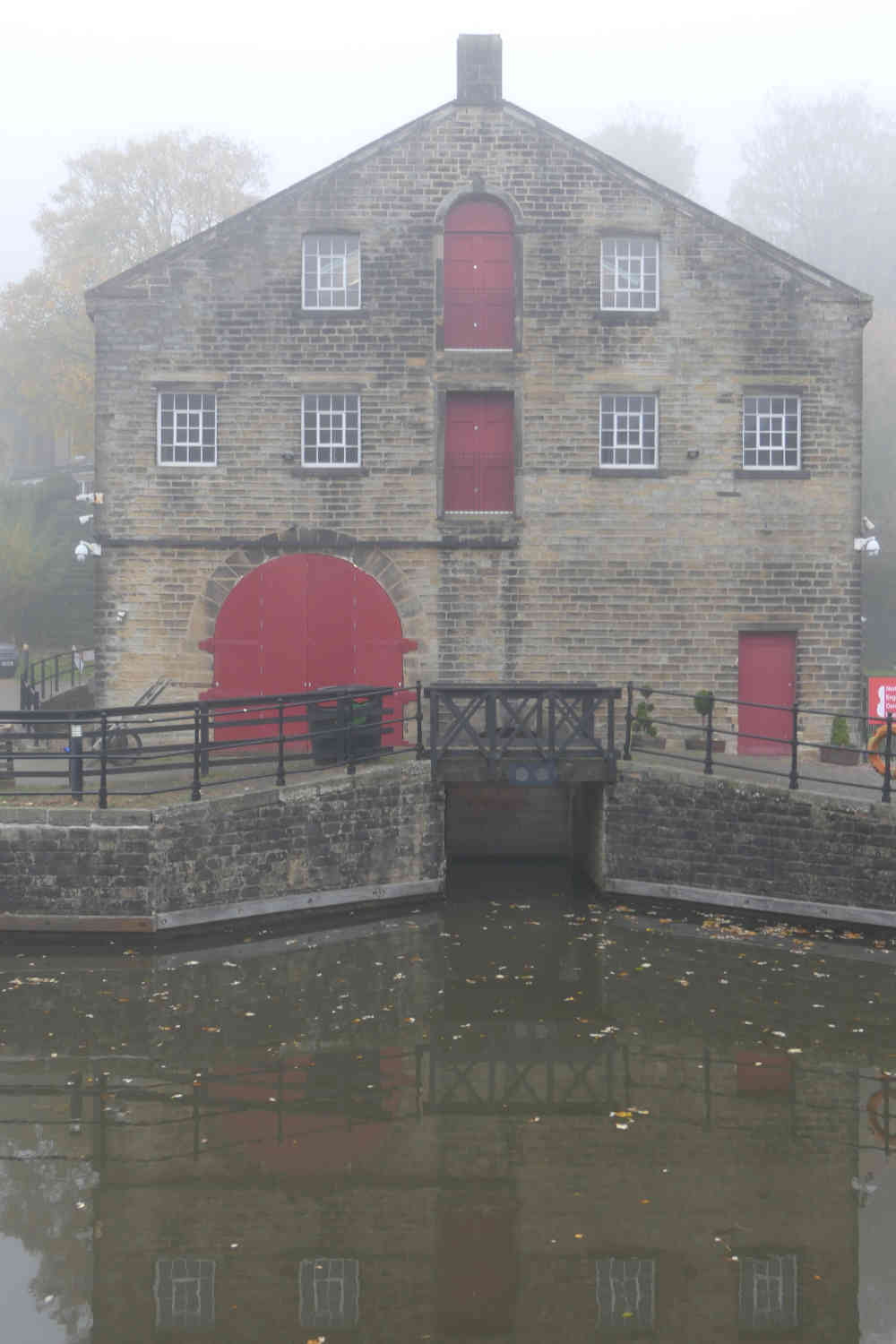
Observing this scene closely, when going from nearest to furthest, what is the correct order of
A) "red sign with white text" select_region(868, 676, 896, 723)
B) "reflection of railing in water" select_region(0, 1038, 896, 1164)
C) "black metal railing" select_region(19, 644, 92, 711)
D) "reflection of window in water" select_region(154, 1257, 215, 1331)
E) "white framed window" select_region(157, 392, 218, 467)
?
"reflection of window in water" select_region(154, 1257, 215, 1331)
"reflection of railing in water" select_region(0, 1038, 896, 1164)
"white framed window" select_region(157, 392, 218, 467)
"red sign with white text" select_region(868, 676, 896, 723)
"black metal railing" select_region(19, 644, 92, 711)

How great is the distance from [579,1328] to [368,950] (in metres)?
7.14

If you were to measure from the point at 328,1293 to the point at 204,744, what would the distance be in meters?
8.25

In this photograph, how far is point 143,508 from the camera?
19.8 meters

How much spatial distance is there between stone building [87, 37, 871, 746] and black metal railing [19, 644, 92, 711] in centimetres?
395

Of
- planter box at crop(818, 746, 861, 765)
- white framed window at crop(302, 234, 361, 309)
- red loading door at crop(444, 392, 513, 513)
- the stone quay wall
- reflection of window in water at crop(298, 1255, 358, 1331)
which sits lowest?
reflection of window in water at crop(298, 1255, 358, 1331)

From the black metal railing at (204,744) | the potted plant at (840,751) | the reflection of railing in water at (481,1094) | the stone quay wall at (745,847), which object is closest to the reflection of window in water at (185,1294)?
the reflection of railing in water at (481,1094)

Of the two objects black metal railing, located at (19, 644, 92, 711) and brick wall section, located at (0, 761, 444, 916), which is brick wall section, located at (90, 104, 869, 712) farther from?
brick wall section, located at (0, 761, 444, 916)

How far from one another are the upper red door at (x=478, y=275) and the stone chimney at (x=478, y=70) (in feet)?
5.24

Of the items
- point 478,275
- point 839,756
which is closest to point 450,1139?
point 839,756

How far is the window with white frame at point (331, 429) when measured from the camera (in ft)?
66.1

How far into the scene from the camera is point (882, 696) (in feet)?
70.1

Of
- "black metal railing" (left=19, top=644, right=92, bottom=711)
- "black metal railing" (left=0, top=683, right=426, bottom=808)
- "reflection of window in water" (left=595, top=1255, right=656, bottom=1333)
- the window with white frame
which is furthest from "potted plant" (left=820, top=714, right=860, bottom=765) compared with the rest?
"reflection of window in water" (left=595, top=1255, right=656, bottom=1333)

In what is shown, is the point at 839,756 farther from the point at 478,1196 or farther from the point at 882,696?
the point at 478,1196

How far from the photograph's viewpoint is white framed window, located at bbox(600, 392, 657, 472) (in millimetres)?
20188
